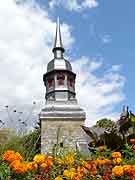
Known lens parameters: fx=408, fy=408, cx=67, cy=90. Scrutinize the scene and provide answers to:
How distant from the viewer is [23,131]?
5973mm

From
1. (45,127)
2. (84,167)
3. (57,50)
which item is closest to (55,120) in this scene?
(45,127)

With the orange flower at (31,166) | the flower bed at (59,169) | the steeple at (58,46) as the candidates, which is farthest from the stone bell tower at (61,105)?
the orange flower at (31,166)

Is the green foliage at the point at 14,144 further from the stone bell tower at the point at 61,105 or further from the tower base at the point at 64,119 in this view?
the tower base at the point at 64,119

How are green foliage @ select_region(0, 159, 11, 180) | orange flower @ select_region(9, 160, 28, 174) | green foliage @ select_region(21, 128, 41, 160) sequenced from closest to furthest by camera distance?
orange flower @ select_region(9, 160, 28, 174) < green foliage @ select_region(0, 159, 11, 180) < green foliage @ select_region(21, 128, 41, 160)

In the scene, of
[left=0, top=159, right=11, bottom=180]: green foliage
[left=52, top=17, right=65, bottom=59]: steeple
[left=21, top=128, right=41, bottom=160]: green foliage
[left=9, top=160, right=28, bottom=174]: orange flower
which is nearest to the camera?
[left=9, top=160, right=28, bottom=174]: orange flower

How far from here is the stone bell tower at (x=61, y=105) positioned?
38.9 metres

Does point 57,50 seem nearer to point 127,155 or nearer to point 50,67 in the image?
point 50,67

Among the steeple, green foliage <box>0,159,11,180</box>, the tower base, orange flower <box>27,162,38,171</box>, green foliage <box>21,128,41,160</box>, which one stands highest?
the steeple

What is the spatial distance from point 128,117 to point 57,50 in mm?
41880

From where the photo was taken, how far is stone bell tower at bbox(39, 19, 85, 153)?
3891cm

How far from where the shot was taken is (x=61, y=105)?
135ft

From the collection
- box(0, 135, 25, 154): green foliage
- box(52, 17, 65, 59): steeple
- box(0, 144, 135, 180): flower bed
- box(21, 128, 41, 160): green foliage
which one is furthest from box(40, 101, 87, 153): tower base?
box(0, 144, 135, 180): flower bed

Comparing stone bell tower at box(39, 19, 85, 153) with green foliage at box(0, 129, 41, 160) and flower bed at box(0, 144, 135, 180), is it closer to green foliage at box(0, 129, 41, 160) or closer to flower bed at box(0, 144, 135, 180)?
green foliage at box(0, 129, 41, 160)

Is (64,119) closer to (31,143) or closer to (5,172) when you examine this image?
(31,143)
